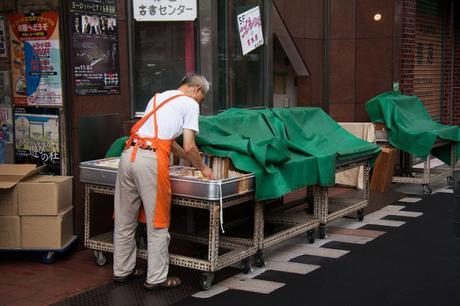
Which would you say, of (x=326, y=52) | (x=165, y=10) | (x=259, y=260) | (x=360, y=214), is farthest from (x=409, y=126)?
(x=259, y=260)

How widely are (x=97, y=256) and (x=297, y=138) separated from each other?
246 centimetres

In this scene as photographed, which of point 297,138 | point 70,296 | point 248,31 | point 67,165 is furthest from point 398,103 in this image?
point 70,296

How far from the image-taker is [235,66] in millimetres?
8727

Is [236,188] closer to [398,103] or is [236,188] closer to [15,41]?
[15,41]

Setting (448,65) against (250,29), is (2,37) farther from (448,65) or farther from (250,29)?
(448,65)

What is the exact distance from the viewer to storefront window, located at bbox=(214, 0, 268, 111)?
8.42m

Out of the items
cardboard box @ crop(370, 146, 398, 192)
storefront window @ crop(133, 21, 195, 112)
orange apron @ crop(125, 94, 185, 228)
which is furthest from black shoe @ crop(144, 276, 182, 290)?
cardboard box @ crop(370, 146, 398, 192)

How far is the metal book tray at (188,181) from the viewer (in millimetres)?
5574

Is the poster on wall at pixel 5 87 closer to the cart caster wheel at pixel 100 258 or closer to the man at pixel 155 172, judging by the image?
the cart caster wheel at pixel 100 258

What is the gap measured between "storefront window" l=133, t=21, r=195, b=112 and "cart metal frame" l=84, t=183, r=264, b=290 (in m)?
1.59

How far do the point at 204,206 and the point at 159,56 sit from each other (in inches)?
Answer: 110

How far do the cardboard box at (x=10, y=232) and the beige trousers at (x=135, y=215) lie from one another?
108cm

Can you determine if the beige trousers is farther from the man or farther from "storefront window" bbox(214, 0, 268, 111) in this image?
"storefront window" bbox(214, 0, 268, 111)

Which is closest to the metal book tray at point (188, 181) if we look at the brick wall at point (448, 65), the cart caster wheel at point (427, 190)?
the cart caster wheel at point (427, 190)
